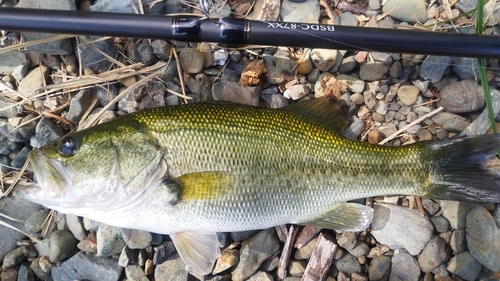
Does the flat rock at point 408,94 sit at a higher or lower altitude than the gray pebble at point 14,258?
higher

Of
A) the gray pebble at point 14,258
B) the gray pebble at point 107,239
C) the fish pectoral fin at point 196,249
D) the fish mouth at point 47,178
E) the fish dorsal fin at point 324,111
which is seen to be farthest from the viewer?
the gray pebble at point 14,258

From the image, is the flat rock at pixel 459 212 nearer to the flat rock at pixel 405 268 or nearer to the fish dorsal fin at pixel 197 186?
the flat rock at pixel 405 268

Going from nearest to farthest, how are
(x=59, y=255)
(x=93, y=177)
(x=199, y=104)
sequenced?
1. (x=93, y=177)
2. (x=199, y=104)
3. (x=59, y=255)

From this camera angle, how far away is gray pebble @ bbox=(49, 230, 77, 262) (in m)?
2.92

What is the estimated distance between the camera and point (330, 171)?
2.57 m

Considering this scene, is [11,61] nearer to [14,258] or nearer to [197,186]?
[14,258]

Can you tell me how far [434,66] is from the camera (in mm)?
3000

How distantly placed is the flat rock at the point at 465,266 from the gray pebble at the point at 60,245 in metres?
2.87

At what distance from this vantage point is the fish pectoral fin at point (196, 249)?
102 inches

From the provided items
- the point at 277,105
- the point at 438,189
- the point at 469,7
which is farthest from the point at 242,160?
the point at 469,7

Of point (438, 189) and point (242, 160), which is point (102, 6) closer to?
point (242, 160)

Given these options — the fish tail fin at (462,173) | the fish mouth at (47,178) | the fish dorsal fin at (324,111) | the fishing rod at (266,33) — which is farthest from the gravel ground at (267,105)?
the fish mouth at (47,178)

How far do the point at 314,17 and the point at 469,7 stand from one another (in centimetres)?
123

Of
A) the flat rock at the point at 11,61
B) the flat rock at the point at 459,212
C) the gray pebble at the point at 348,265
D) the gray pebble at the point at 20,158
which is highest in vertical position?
the flat rock at the point at 11,61
